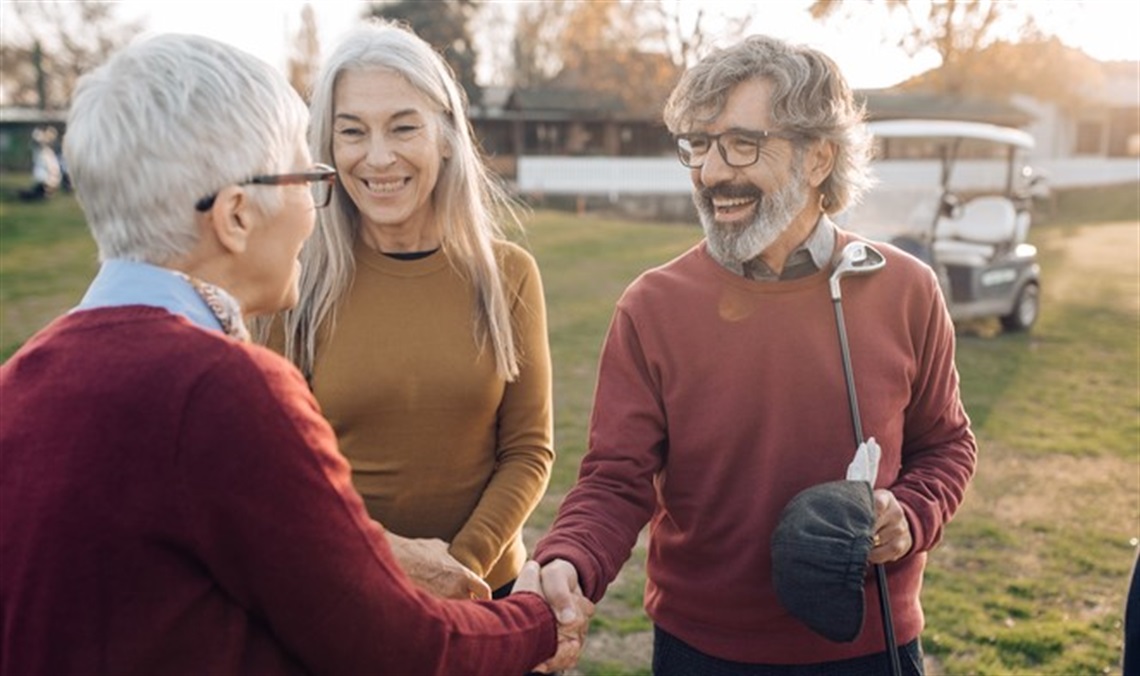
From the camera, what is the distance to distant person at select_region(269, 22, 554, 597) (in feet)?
8.30

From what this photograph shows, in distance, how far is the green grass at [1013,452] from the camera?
15.6ft

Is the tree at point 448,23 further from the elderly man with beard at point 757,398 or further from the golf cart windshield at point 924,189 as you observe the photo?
the elderly man with beard at point 757,398

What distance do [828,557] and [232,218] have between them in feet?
4.23

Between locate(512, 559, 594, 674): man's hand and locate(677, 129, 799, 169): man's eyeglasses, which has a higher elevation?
locate(677, 129, 799, 169): man's eyeglasses

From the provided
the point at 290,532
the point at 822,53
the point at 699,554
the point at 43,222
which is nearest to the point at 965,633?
the point at 699,554

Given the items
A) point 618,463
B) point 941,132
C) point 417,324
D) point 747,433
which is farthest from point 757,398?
point 941,132

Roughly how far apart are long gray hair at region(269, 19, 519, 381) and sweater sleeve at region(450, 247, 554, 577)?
0.20ft

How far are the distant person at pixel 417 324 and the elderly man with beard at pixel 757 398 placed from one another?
0.29m

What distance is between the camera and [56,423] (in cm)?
128

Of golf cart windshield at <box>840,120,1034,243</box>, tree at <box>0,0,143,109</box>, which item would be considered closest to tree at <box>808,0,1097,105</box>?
golf cart windshield at <box>840,120,1034,243</box>

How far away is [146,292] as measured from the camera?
1.39 meters

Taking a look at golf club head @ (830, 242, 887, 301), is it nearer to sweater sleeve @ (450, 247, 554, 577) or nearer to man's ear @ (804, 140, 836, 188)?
man's ear @ (804, 140, 836, 188)

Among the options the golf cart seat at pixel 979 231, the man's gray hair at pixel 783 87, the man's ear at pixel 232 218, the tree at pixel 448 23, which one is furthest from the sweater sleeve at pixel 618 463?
the tree at pixel 448 23

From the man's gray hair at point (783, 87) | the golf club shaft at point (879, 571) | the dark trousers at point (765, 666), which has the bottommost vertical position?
the dark trousers at point (765, 666)
